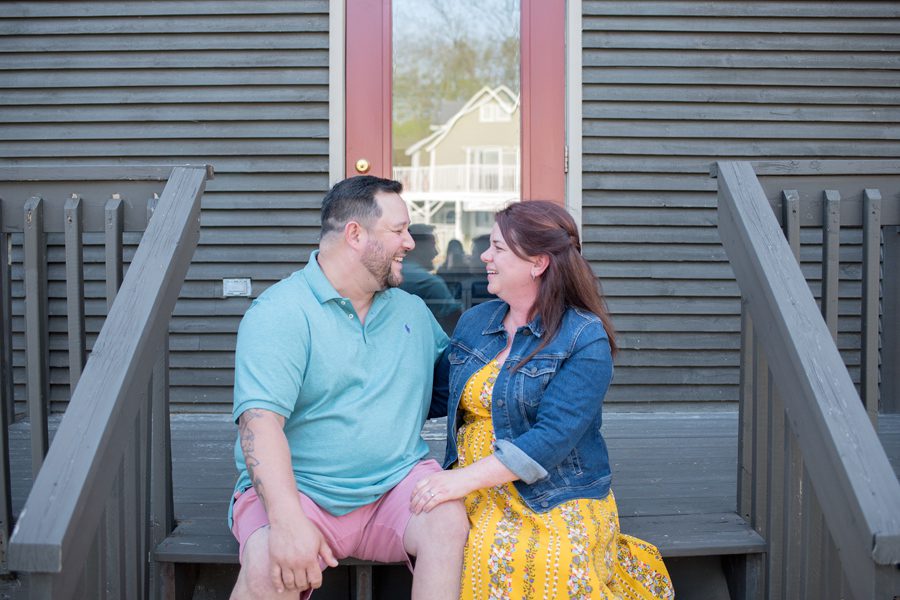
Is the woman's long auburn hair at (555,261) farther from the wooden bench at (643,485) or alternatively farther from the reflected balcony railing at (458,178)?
the reflected balcony railing at (458,178)

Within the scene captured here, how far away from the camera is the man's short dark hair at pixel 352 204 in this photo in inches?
80.4

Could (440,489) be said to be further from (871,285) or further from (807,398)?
(871,285)

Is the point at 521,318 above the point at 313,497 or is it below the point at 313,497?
above

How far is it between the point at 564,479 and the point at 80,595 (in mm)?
1052

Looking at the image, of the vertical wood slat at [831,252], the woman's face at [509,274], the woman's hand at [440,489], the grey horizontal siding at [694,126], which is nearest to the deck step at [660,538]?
the woman's hand at [440,489]

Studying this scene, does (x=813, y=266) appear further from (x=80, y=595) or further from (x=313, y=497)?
(x=80, y=595)

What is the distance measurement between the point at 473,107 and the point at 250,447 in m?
2.46

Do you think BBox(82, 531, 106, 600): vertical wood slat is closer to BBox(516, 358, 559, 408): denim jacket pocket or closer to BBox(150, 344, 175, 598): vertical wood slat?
BBox(150, 344, 175, 598): vertical wood slat

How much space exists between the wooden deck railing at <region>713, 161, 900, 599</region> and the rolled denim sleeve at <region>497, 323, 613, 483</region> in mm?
418

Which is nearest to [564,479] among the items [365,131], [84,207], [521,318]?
[521,318]

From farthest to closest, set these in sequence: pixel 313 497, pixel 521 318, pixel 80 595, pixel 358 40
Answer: pixel 358 40 → pixel 521 318 → pixel 313 497 → pixel 80 595

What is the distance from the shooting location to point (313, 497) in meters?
1.86

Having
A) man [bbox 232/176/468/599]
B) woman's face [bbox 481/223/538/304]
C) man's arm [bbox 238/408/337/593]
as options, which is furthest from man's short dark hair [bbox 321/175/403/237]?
man's arm [bbox 238/408/337/593]

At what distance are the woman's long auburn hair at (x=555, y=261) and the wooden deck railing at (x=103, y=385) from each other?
819 millimetres
